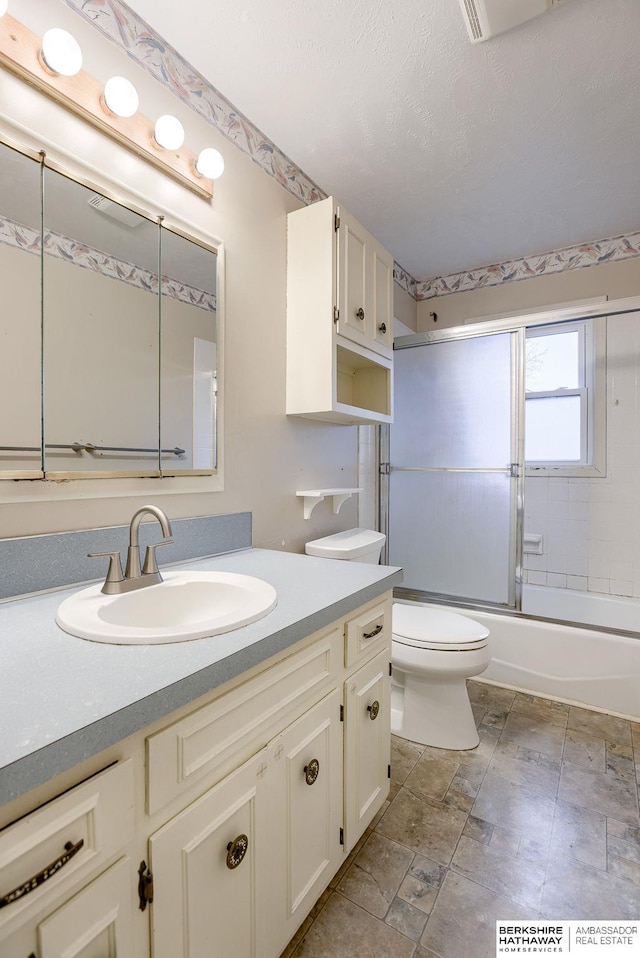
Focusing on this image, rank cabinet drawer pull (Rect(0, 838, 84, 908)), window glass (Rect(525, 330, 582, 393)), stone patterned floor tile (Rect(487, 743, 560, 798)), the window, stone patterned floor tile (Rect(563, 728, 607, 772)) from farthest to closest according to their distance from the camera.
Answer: window glass (Rect(525, 330, 582, 393))
the window
stone patterned floor tile (Rect(563, 728, 607, 772))
stone patterned floor tile (Rect(487, 743, 560, 798))
cabinet drawer pull (Rect(0, 838, 84, 908))

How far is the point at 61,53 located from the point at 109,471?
38.5 inches

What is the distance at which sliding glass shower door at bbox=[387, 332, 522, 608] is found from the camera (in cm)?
242

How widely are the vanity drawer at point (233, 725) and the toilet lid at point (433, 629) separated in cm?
81

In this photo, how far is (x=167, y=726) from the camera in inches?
26.2

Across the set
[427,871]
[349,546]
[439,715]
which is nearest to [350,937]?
[427,871]

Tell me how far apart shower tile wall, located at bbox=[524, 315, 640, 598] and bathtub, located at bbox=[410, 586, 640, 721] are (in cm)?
38

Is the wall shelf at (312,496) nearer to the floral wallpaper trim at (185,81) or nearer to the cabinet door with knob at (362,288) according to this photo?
the cabinet door with knob at (362,288)

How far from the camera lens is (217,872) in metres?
0.76

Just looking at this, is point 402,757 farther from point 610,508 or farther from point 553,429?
point 553,429

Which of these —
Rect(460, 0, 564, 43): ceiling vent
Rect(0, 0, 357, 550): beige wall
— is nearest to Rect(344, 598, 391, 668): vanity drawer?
Rect(0, 0, 357, 550): beige wall

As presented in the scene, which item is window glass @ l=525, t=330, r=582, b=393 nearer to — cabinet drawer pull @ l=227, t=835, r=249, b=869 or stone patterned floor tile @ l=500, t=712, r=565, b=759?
stone patterned floor tile @ l=500, t=712, r=565, b=759

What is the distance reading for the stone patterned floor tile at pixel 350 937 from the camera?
104 centimetres

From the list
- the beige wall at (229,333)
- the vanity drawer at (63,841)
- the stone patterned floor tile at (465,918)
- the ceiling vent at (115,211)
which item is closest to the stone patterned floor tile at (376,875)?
the stone patterned floor tile at (465,918)

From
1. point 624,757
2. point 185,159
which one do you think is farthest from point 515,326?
point 624,757
